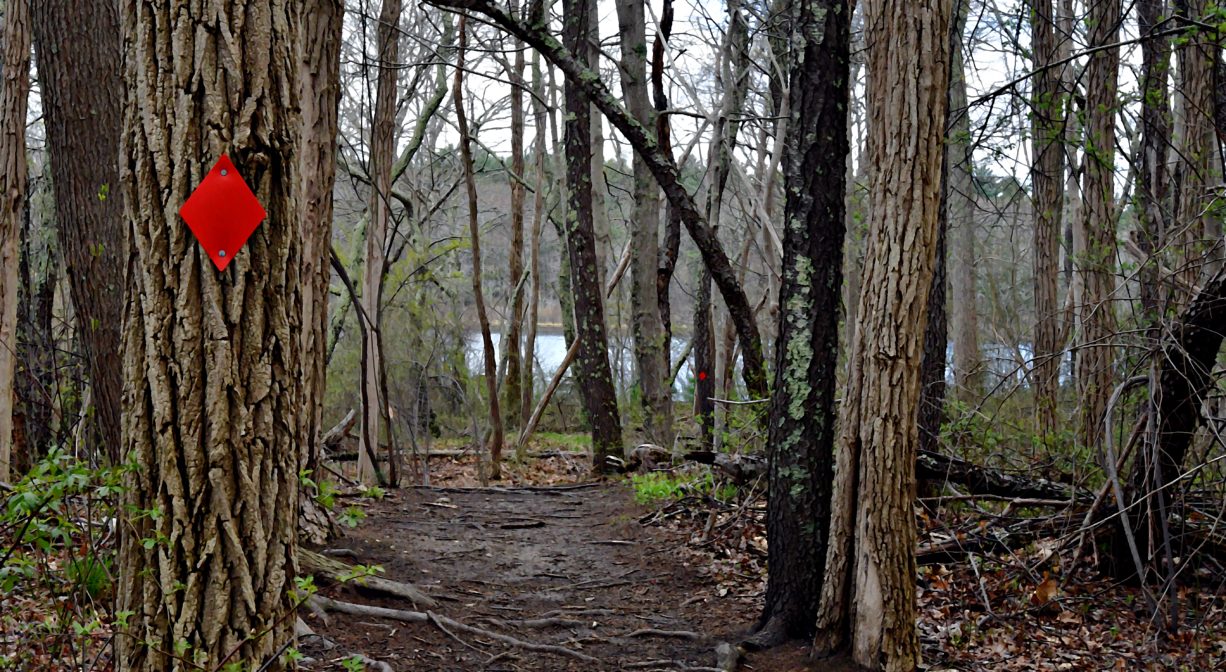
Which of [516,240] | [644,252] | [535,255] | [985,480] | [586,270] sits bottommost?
[985,480]

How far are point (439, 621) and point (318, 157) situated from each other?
2993mm

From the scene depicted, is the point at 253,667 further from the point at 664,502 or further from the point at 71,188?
the point at 664,502

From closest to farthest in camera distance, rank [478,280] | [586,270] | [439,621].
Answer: [439,621] → [586,270] → [478,280]

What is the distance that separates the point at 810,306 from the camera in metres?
5.21

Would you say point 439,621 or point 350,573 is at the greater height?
point 350,573

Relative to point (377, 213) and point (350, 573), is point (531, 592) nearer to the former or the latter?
point (350, 573)

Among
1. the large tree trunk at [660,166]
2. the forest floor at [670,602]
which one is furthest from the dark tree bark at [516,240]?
the large tree trunk at [660,166]

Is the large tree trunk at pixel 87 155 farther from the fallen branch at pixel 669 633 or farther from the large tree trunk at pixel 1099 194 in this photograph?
the large tree trunk at pixel 1099 194

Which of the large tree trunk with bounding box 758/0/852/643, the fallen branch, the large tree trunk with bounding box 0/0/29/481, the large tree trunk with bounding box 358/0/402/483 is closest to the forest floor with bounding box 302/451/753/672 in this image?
the fallen branch

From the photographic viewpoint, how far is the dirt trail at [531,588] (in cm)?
514

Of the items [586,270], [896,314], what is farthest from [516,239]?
[896,314]

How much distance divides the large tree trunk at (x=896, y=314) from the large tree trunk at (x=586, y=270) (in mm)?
7296

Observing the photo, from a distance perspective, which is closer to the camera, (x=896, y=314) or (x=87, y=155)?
(x=896, y=314)

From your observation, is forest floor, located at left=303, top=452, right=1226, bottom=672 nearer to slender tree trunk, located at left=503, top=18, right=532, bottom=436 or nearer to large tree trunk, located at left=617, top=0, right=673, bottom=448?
large tree trunk, located at left=617, top=0, right=673, bottom=448
